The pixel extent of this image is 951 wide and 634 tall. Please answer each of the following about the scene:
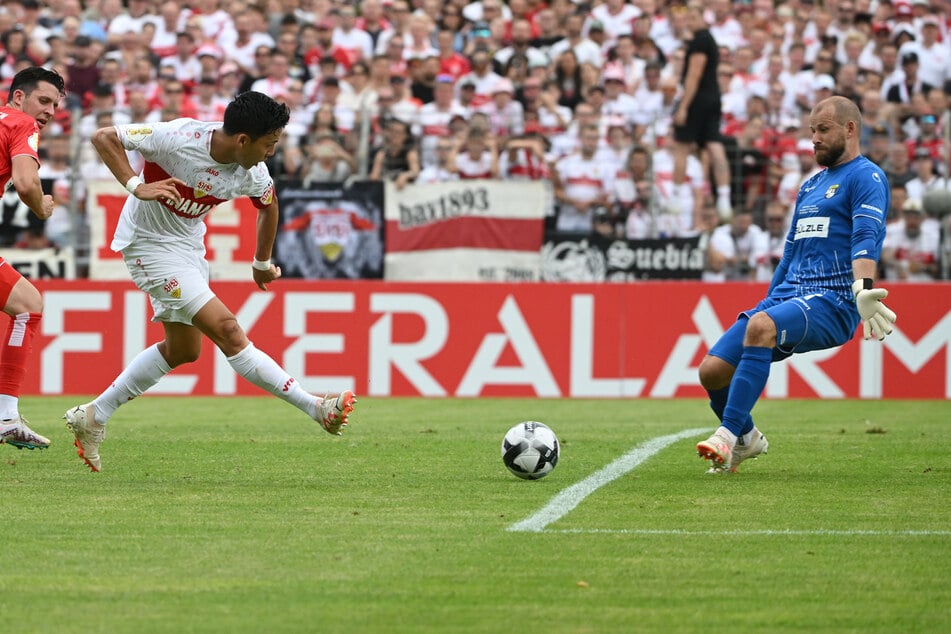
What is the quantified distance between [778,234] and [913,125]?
7.87 feet

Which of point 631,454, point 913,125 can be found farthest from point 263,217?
point 913,125

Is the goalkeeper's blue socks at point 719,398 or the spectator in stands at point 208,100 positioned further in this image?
the spectator in stands at point 208,100

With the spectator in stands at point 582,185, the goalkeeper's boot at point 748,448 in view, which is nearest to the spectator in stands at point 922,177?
the spectator in stands at point 582,185

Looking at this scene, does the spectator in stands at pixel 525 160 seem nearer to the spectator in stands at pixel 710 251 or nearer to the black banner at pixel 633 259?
the black banner at pixel 633 259

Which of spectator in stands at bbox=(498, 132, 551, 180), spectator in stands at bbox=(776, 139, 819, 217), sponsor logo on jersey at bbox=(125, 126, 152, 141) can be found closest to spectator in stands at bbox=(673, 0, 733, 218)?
spectator in stands at bbox=(776, 139, 819, 217)

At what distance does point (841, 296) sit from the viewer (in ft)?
28.5

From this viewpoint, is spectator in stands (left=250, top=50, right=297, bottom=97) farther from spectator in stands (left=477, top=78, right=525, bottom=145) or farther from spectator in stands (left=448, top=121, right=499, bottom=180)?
spectator in stands (left=448, top=121, right=499, bottom=180)

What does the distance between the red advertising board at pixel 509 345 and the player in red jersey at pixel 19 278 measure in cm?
675

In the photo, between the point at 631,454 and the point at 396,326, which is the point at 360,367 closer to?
the point at 396,326

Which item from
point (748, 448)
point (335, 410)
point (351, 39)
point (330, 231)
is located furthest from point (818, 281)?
point (351, 39)

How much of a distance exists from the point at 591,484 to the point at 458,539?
6.71 feet

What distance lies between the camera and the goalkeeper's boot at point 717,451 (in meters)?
8.16

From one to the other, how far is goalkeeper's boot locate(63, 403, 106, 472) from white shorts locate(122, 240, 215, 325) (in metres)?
0.72

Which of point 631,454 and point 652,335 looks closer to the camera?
point 631,454
